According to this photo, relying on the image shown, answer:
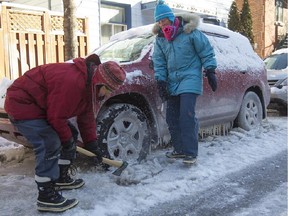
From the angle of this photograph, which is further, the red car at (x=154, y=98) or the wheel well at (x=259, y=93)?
the wheel well at (x=259, y=93)

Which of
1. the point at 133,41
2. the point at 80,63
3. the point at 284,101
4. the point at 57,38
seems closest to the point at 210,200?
the point at 80,63

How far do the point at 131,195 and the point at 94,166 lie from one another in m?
0.82

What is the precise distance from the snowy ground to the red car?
0.33 meters

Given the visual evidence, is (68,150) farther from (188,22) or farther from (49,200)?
(188,22)

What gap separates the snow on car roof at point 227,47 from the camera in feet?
17.3

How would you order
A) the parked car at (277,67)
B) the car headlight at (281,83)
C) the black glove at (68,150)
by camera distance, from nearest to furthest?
the black glove at (68,150), the car headlight at (281,83), the parked car at (277,67)

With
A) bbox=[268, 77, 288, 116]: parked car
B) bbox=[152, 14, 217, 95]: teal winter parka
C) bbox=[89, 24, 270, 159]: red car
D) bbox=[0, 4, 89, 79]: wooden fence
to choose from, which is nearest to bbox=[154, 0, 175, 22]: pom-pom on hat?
bbox=[152, 14, 217, 95]: teal winter parka

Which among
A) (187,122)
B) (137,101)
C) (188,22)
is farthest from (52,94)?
(188,22)

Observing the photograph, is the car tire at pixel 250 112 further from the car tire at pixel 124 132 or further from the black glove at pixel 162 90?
the car tire at pixel 124 132

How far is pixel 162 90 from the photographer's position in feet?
14.0

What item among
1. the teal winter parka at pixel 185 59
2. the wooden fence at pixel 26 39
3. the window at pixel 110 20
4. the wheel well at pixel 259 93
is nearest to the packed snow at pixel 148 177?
the teal winter parka at pixel 185 59

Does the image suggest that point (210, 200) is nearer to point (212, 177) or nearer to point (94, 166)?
point (212, 177)

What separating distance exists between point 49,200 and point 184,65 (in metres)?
2.07

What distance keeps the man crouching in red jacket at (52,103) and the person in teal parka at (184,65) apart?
4.30 ft
